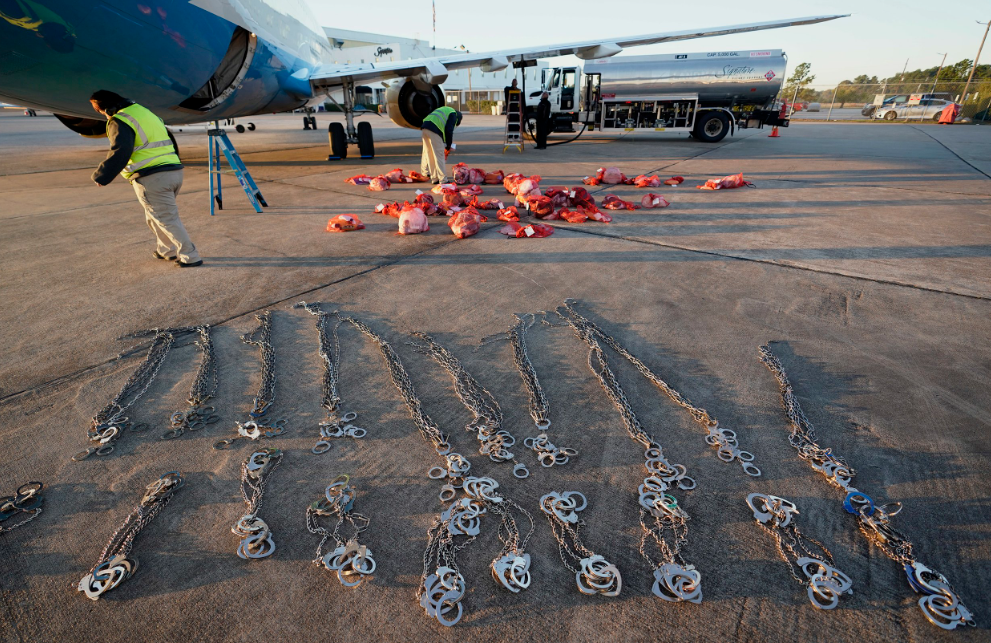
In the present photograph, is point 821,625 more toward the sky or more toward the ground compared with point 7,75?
more toward the ground

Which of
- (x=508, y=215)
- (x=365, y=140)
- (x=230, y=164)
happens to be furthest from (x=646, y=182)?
(x=365, y=140)

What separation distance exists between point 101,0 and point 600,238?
816 centimetres

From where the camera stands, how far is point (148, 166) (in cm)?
528

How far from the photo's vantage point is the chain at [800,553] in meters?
1.92

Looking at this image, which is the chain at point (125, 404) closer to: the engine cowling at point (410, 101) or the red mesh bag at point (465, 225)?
the red mesh bag at point (465, 225)

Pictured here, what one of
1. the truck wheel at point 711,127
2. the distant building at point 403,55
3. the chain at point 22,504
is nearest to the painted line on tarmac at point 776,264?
the chain at point 22,504

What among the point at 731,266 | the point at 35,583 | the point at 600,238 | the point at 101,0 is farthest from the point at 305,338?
the point at 101,0

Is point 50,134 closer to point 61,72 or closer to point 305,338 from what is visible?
point 61,72

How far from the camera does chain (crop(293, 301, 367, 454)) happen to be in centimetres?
287

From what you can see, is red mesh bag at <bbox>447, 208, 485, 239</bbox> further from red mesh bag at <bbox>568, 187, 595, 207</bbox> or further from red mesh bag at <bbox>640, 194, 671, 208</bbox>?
red mesh bag at <bbox>640, 194, 671, 208</bbox>

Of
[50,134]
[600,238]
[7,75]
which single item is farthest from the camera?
[50,134]

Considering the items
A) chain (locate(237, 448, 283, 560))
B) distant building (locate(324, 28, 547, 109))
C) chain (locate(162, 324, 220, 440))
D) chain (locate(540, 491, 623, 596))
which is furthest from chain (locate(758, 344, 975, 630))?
distant building (locate(324, 28, 547, 109))

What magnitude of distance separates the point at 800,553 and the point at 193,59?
11706 mm

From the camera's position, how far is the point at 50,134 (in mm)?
24484
